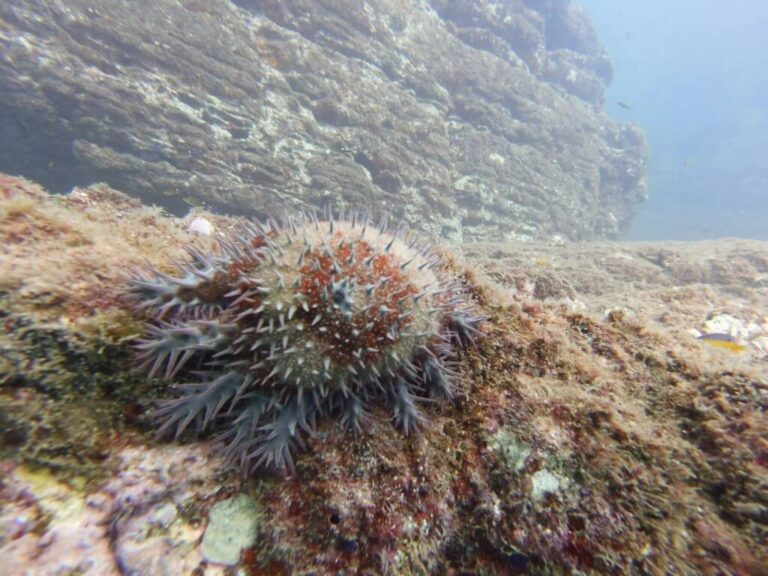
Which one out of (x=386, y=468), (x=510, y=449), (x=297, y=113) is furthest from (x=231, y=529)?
(x=297, y=113)

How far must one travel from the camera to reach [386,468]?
2.06m

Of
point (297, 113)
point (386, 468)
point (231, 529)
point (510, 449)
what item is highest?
point (297, 113)

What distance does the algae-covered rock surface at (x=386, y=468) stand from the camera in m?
1.75

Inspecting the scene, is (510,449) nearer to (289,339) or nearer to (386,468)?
(386,468)

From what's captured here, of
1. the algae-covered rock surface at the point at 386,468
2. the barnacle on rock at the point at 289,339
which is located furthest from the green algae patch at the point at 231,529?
the barnacle on rock at the point at 289,339

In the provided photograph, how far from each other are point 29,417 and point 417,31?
961 inches

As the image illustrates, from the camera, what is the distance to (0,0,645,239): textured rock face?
1188 centimetres

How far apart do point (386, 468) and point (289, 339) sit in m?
0.93

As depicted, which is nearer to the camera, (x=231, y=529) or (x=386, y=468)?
(x=231, y=529)

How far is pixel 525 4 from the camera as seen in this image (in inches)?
1190

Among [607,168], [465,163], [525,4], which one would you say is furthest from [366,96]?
[525,4]

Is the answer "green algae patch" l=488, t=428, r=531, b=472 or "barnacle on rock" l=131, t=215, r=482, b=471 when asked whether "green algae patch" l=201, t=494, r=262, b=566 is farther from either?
"green algae patch" l=488, t=428, r=531, b=472

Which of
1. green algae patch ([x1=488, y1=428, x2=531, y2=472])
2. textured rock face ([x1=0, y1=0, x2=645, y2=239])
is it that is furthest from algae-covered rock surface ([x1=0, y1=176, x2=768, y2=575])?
textured rock face ([x1=0, y1=0, x2=645, y2=239])

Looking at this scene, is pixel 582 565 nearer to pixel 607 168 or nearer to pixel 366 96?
pixel 366 96
